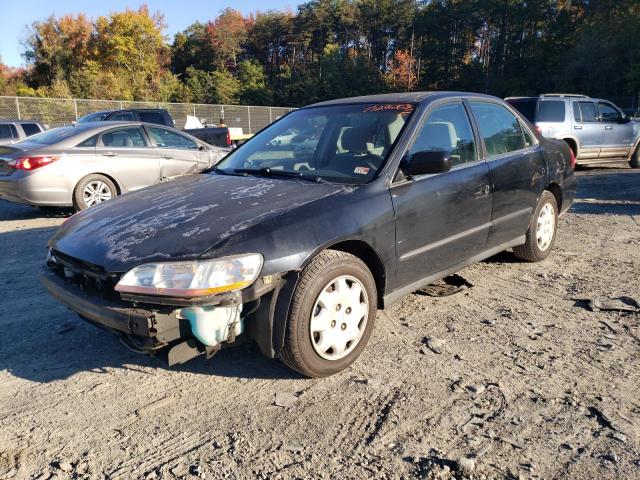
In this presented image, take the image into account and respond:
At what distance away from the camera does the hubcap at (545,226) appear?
16.3ft

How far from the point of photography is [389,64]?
7238 cm

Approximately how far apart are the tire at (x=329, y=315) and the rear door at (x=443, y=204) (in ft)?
1.34

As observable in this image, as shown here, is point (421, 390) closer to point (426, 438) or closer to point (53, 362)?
point (426, 438)

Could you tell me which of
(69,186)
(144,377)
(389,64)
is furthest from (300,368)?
(389,64)

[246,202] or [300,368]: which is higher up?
[246,202]

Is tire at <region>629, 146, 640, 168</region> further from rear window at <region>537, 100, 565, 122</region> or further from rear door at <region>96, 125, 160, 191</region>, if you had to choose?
rear door at <region>96, 125, 160, 191</region>

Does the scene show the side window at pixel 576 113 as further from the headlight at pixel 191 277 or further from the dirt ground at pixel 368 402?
the headlight at pixel 191 277

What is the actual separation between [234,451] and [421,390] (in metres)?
1.09

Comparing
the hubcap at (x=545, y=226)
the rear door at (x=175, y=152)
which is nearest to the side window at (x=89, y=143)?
the rear door at (x=175, y=152)

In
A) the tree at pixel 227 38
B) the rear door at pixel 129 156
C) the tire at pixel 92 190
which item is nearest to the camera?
the tire at pixel 92 190

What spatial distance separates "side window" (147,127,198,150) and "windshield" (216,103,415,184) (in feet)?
15.8

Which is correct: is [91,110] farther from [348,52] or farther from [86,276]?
[348,52]

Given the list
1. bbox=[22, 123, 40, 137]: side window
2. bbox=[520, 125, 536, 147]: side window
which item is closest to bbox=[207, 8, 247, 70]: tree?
bbox=[22, 123, 40, 137]: side window

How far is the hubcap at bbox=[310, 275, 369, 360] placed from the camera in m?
2.89
